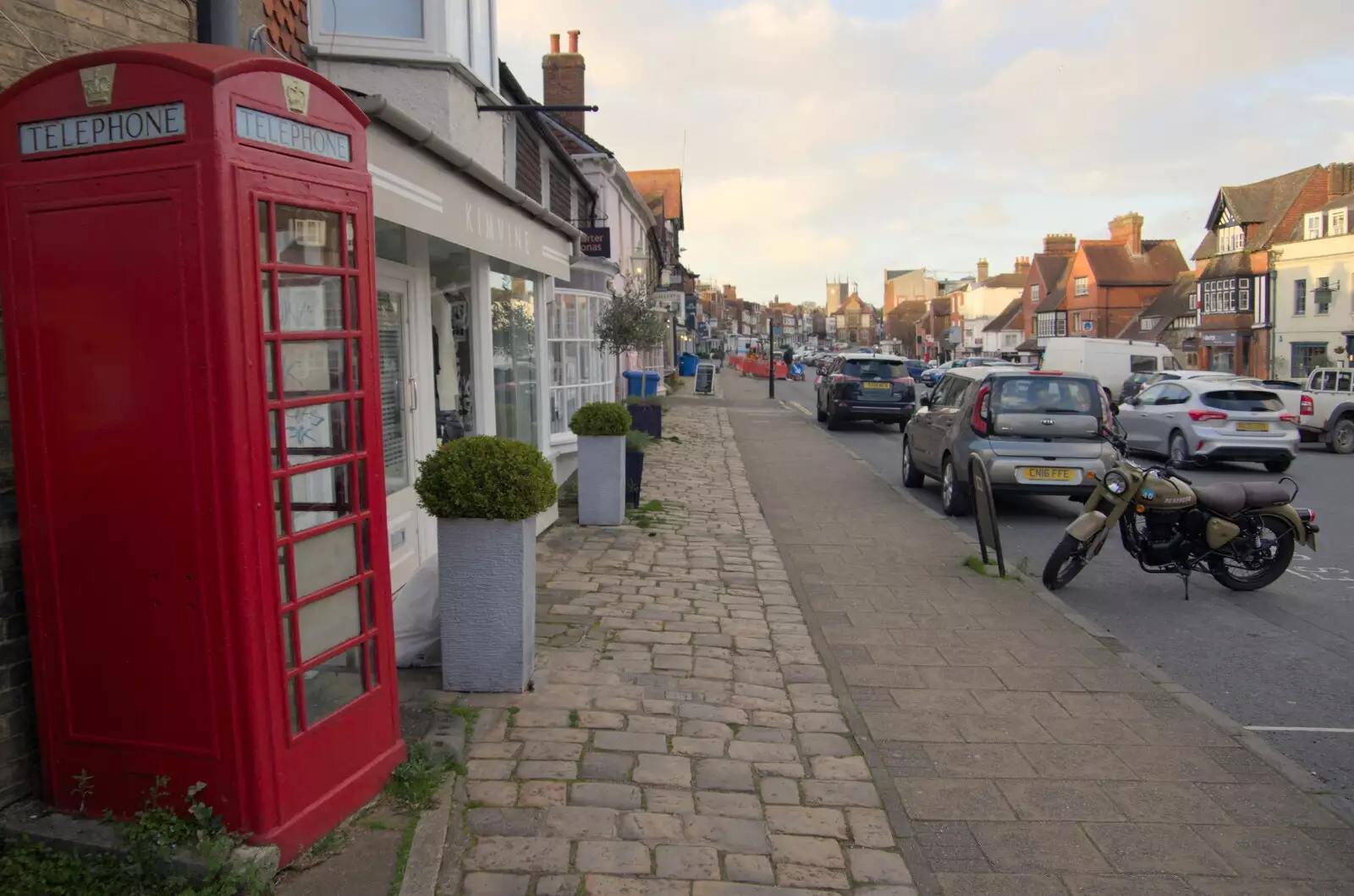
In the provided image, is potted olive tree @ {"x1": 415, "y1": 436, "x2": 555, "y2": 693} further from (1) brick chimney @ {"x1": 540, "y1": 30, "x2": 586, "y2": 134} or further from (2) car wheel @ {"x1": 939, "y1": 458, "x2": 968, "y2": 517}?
(1) brick chimney @ {"x1": 540, "y1": 30, "x2": 586, "y2": 134}

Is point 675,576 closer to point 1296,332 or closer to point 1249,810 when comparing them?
point 1249,810

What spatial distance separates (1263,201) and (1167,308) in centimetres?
1004

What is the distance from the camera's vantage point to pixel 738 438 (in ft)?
70.0

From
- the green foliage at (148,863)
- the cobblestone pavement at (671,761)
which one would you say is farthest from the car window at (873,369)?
the green foliage at (148,863)

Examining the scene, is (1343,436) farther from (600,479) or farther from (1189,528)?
(600,479)

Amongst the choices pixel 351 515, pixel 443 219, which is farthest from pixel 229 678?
pixel 443 219

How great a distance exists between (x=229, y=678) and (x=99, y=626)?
1.69 feet

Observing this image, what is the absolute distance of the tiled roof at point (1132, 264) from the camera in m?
63.7

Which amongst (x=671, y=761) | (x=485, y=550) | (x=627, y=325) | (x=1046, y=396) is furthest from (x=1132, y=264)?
(x=671, y=761)

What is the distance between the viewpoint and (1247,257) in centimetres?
4616

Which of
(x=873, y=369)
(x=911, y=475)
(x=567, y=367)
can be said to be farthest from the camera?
(x=873, y=369)

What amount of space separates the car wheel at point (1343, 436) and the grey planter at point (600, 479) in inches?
668

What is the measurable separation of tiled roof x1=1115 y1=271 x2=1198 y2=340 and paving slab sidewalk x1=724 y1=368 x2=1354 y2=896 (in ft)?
171

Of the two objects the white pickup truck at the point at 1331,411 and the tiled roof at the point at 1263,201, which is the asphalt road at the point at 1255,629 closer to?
the white pickup truck at the point at 1331,411
